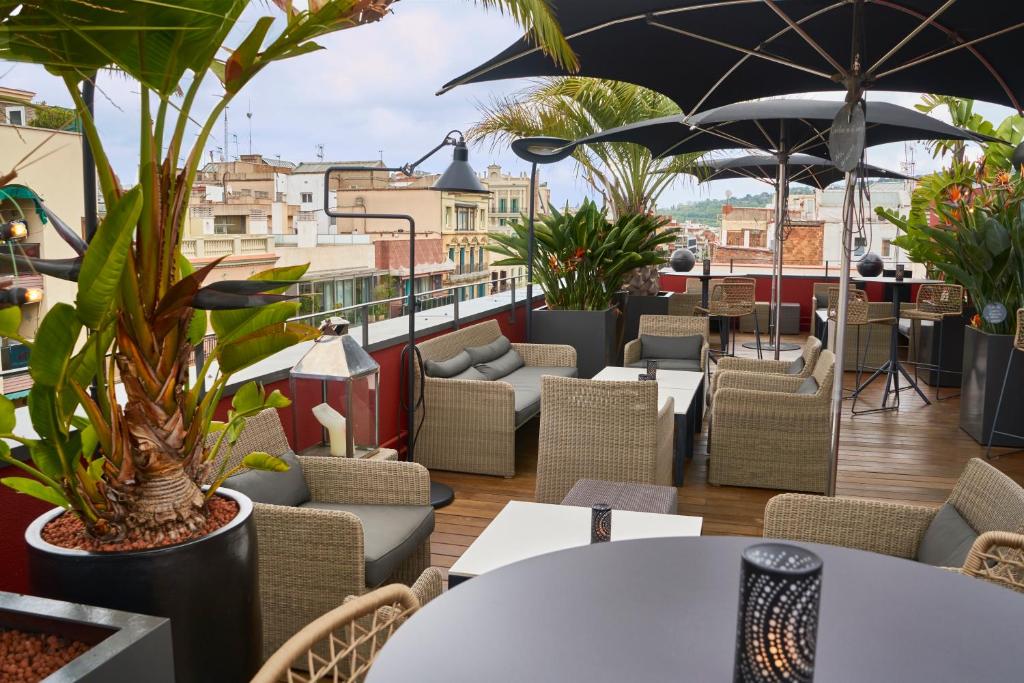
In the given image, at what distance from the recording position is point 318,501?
360 centimetres

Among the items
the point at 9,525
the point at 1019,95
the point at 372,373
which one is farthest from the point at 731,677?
the point at 1019,95

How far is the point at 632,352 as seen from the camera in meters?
7.24

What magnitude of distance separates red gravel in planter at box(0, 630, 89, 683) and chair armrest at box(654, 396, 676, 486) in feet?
10.1

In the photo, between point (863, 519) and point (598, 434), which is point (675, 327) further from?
point (863, 519)

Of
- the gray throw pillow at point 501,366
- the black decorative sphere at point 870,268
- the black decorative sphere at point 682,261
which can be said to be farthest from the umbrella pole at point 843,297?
the black decorative sphere at point 682,261

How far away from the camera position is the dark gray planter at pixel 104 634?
1.62 meters

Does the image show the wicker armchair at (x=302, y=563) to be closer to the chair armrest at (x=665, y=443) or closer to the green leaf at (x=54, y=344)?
the green leaf at (x=54, y=344)

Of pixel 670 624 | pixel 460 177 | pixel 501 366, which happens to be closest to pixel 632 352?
pixel 501 366

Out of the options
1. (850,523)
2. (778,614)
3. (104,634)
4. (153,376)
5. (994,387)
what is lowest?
(994,387)

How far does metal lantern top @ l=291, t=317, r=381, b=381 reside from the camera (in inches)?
147

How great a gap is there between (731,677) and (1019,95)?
476 centimetres

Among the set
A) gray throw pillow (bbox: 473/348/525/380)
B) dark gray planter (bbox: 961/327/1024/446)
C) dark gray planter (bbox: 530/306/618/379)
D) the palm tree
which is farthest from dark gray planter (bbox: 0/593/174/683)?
the palm tree

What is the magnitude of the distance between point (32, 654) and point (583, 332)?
21.9 ft

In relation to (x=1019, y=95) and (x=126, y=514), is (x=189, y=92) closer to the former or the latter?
(x=126, y=514)
